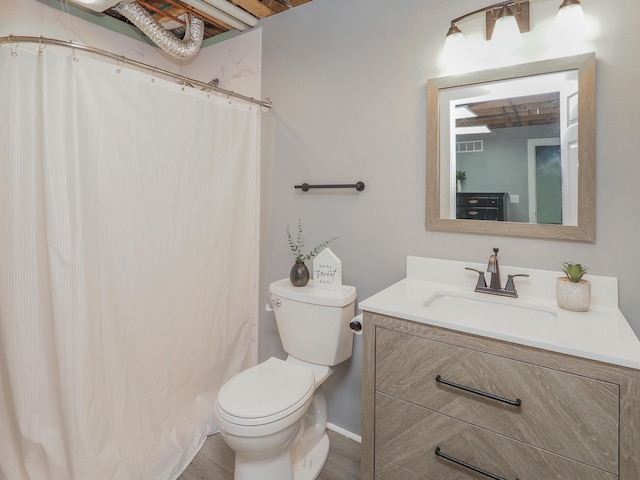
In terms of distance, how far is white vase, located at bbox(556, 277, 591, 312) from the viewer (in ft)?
Result: 4.14

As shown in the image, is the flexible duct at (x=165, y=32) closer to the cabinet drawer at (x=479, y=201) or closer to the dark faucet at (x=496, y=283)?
the cabinet drawer at (x=479, y=201)

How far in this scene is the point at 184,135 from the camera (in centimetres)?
182

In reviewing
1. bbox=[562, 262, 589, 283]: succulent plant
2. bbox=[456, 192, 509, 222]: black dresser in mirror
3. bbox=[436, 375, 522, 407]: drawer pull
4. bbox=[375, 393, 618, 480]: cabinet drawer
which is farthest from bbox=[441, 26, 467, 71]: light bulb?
bbox=[375, 393, 618, 480]: cabinet drawer

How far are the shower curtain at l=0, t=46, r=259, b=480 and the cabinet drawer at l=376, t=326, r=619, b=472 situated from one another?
1112 millimetres

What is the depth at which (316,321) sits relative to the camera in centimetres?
172

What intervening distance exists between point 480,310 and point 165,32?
228cm

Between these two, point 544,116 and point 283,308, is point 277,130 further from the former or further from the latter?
point 544,116

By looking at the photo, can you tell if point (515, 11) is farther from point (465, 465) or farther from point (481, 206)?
point (465, 465)

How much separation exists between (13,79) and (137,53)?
1.30 metres

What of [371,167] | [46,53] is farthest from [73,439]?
[371,167]

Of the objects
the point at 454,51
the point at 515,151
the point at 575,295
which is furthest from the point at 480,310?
the point at 454,51

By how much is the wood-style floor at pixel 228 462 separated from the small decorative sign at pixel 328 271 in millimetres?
867

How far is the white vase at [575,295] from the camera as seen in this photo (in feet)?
4.14

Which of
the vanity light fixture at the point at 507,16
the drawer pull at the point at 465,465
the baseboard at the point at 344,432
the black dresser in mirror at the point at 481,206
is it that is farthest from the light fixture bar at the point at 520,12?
the baseboard at the point at 344,432
